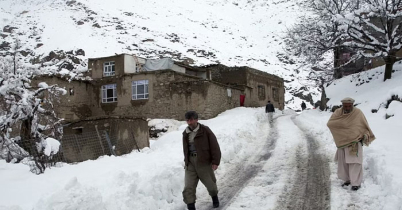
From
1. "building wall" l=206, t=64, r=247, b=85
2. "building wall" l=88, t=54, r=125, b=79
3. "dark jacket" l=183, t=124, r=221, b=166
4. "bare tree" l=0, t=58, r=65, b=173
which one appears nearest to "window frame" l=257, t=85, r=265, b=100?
"building wall" l=206, t=64, r=247, b=85

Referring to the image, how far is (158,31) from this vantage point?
3999 inches

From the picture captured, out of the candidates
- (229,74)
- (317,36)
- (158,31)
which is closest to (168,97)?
(229,74)

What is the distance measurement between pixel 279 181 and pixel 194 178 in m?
2.33

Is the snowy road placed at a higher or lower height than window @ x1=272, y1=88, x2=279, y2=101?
lower

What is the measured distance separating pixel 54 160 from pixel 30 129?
145cm

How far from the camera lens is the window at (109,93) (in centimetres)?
2655

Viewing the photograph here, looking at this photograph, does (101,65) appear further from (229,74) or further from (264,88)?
(264,88)

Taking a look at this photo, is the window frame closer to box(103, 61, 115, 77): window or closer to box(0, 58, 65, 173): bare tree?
box(103, 61, 115, 77): window

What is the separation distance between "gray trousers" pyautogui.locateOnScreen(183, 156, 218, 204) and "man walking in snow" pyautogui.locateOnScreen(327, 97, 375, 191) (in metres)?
2.72

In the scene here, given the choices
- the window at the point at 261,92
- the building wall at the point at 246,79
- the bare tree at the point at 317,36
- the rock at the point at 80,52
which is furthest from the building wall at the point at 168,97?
the rock at the point at 80,52

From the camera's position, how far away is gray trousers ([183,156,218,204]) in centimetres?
549

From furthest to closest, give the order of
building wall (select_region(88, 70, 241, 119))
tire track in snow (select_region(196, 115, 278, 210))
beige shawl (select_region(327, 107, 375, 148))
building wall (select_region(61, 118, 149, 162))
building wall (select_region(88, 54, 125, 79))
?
building wall (select_region(88, 54, 125, 79)) < building wall (select_region(88, 70, 241, 119)) < building wall (select_region(61, 118, 149, 162)) < beige shawl (select_region(327, 107, 375, 148)) < tire track in snow (select_region(196, 115, 278, 210))

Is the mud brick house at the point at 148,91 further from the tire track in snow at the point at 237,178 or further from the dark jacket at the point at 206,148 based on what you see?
the dark jacket at the point at 206,148

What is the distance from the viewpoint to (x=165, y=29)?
105 m
